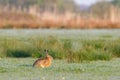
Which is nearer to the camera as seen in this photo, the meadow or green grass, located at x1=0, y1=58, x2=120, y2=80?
green grass, located at x1=0, y1=58, x2=120, y2=80

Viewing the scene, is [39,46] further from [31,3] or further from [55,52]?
[31,3]

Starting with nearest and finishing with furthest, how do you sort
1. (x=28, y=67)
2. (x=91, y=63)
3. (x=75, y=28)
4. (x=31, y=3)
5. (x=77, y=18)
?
(x=28, y=67) → (x=91, y=63) → (x=75, y=28) → (x=77, y=18) → (x=31, y=3)

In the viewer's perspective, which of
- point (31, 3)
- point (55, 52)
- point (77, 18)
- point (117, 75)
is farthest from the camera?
point (31, 3)

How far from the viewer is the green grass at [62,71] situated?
30.8ft

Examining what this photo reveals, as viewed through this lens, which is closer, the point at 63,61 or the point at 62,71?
the point at 62,71

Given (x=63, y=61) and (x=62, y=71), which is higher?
(x=62, y=71)

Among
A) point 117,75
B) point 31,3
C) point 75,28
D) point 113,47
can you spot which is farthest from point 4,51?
point 31,3

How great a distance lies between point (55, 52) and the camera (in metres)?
13.1

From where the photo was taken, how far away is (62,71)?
33.1 feet

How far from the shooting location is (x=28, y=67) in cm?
1055

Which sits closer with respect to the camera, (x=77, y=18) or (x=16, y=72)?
(x=16, y=72)

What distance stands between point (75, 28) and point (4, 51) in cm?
1468

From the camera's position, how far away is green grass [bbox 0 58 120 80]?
938 centimetres

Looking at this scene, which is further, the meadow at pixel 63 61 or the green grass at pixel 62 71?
the meadow at pixel 63 61
